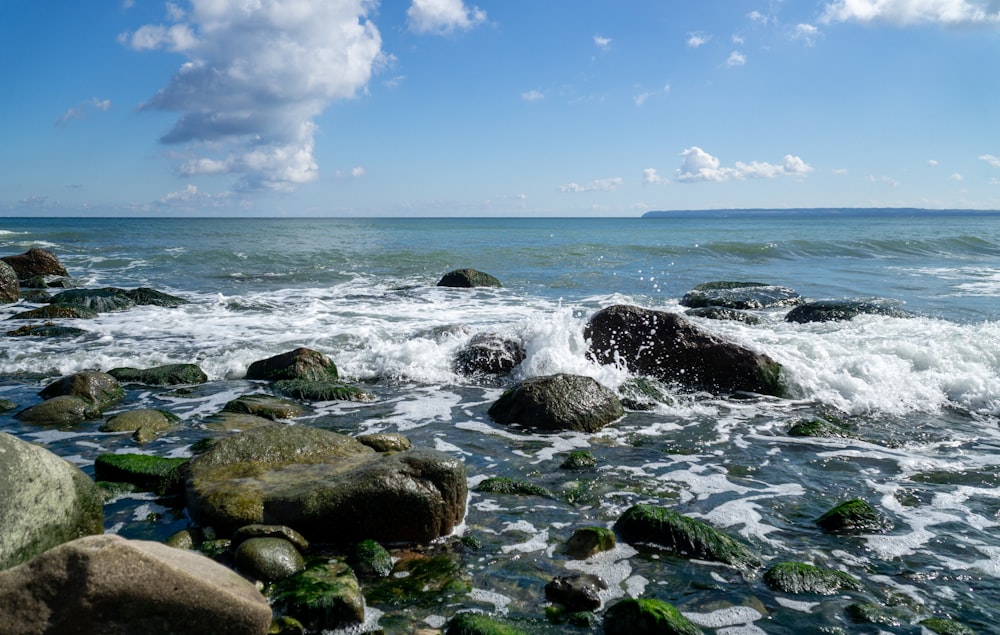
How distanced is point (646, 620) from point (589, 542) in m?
1.00

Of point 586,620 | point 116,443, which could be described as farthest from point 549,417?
point 116,443

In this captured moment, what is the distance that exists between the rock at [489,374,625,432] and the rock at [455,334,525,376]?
5.87ft

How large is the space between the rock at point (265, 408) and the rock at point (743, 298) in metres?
10.5

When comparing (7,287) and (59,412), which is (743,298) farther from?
(7,287)

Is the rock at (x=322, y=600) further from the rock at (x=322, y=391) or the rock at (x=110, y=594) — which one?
the rock at (x=322, y=391)

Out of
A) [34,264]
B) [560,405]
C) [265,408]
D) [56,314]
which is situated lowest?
[265,408]

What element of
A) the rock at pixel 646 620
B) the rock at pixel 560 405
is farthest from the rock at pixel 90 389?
the rock at pixel 646 620

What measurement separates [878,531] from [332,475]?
3.89m

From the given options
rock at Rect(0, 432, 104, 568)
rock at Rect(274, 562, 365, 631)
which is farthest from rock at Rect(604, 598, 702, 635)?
rock at Rect(0, 432, 104, 568)

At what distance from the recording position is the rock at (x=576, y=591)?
3707mm

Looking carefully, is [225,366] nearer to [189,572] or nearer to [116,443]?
[116,443]

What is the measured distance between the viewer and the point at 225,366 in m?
9.58

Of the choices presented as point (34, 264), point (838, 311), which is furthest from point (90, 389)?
point (34, 264)

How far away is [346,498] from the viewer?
441cm
